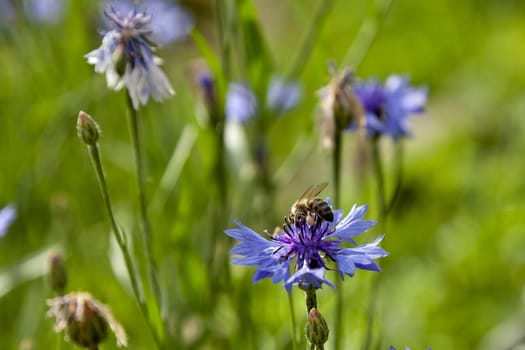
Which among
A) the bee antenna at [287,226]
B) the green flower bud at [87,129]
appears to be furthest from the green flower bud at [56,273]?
the bee antenna at [287,226]

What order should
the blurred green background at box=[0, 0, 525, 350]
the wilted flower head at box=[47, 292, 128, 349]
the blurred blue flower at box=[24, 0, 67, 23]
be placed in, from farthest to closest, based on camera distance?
the blurred blue flower at box=[24, 0, 67, 23] < the blurred green background at box=[0, 0, 525, 350] < the wilted flower head at box=[47, 292, 128, 349]

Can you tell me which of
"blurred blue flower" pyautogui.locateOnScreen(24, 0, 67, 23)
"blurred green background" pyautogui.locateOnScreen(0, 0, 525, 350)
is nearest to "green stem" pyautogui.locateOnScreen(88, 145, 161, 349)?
"blurred green background" pyautogui.locateOnScreen(0, 0, 525, 350)

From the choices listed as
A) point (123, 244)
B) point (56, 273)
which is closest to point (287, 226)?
point (123, 244)

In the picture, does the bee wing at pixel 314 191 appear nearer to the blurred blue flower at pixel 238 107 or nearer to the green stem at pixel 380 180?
the green stem at pixel 380 180

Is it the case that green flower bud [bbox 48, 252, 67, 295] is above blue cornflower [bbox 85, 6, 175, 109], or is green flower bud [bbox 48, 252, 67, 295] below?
below

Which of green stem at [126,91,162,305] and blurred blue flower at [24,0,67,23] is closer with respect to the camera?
green stem at [126,91,162,305]

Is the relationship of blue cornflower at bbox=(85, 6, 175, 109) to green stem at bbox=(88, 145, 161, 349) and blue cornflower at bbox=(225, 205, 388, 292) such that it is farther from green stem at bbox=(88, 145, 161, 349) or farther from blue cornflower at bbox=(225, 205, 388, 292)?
blue cornflower at bbox=(225, 205, 388, 292)
